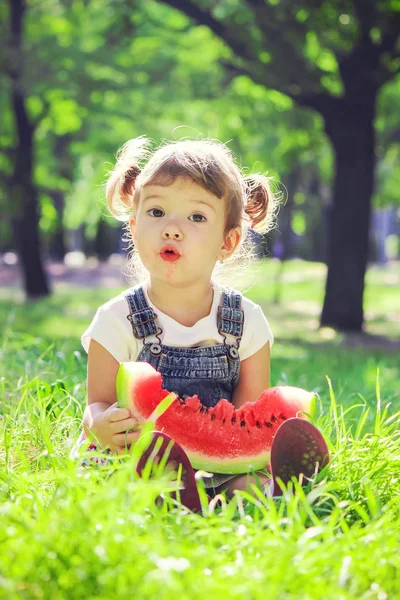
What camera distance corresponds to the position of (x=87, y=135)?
53.0ft

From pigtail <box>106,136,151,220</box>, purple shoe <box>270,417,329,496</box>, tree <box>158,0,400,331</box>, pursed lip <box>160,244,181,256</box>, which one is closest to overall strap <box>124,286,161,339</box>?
pursed lip <box>160,244,181,256</box>

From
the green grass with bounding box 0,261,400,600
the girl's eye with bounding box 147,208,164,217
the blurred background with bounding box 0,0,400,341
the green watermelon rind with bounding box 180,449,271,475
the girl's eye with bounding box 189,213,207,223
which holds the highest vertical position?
the blurred background with bounding box 0,0,400,341

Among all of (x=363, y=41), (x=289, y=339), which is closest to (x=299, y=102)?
(x=363, y=41)

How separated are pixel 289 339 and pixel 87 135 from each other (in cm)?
750

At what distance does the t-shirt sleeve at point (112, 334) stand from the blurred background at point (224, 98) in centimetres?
315

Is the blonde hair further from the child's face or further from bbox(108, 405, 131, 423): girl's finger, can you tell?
bbox(108, 405, 131, 423): girl's finger

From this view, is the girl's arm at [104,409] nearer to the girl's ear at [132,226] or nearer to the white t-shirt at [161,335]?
the white t-shirt at [161,335]

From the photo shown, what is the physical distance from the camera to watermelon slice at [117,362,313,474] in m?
2.76

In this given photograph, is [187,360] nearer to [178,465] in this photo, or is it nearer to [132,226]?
[132,226]

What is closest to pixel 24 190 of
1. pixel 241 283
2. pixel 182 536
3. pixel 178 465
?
pixel 241 283

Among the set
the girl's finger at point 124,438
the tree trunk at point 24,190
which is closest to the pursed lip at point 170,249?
the girl's finger at point 124,438

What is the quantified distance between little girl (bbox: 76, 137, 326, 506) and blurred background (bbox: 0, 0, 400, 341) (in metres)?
3.01

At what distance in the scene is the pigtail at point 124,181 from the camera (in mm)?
3461

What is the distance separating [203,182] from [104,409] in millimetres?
900
